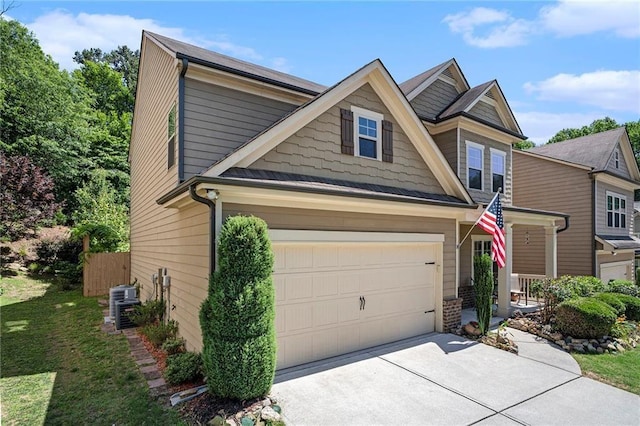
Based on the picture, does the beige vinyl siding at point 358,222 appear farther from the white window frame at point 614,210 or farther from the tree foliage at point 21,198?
the tree foliage at point 21,198

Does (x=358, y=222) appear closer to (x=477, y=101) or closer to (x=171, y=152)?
(x=171, y=152)

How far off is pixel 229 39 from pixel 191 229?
7019 millimetres

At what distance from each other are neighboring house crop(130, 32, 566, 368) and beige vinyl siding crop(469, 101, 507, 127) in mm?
4039

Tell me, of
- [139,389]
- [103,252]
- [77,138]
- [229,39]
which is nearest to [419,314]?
[139,389]

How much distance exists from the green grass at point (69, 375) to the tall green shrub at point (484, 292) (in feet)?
22.2

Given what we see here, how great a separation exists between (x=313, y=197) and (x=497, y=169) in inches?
371

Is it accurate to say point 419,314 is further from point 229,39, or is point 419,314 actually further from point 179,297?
point 229,39

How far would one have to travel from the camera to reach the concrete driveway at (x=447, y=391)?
4750 mm

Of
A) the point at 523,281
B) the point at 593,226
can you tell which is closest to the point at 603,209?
the point at 593,226

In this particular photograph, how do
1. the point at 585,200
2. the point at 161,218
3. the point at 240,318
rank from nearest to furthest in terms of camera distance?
1. the point at 240,318
2. the point at 161,218
3. the point at 585,200

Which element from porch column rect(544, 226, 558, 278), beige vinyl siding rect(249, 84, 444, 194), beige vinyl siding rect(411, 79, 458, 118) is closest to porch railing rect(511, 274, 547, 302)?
porch column rect(544, 226, 558, 278)

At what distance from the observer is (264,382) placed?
4812mm

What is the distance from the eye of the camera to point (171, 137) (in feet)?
25.7

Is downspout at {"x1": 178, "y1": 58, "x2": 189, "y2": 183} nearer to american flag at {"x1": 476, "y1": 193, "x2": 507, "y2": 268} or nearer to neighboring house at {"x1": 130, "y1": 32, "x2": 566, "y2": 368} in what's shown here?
neighboring house at {"x1": 130, "y1": 32, "x2": 566, "y2": 368}
